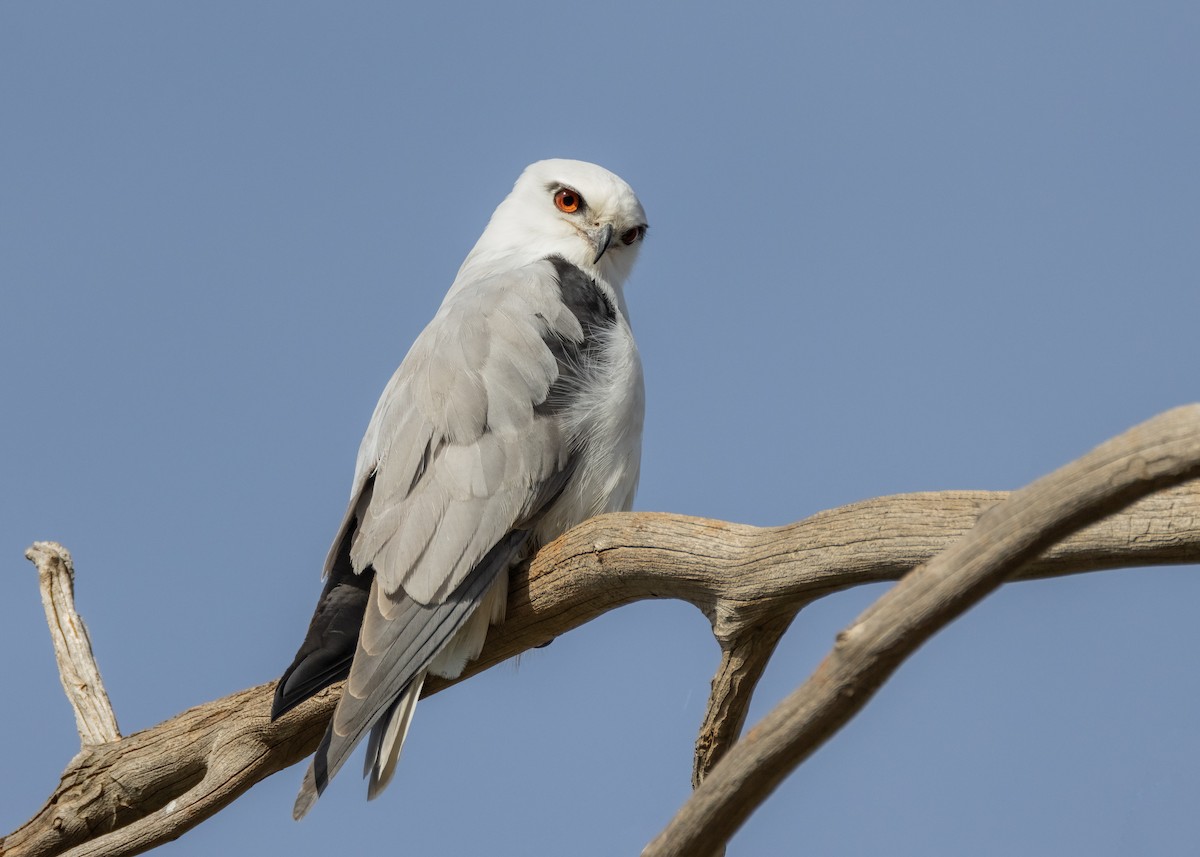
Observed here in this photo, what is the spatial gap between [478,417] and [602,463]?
611 millimetres

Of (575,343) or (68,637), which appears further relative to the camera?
(68,637)

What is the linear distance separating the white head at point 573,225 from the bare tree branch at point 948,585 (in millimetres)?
4193

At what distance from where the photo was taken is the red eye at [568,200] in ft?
24.3

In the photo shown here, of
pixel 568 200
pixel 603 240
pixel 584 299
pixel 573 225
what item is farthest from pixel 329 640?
pixel 568 200

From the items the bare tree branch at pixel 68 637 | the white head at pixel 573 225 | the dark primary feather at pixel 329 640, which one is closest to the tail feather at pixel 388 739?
the dark primary feather at pixel 329 640

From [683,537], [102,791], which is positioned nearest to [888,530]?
[683,537]

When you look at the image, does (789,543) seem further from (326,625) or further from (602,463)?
(326,625)

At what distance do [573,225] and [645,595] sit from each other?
2.93 metres

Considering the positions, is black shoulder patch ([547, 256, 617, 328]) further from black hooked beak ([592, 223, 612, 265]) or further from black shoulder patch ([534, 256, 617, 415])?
black hooked beak ([592, 223, 612, 265])

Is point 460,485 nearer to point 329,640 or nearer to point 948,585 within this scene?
point 329,640

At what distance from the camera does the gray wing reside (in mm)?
5004

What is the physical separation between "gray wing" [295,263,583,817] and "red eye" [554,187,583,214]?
1396mm

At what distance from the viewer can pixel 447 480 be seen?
537 cm

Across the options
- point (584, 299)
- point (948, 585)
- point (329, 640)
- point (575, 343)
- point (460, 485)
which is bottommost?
point (948, 585)
